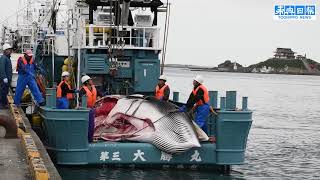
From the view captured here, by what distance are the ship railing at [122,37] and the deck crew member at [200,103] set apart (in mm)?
3509

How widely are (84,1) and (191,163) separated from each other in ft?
22.8

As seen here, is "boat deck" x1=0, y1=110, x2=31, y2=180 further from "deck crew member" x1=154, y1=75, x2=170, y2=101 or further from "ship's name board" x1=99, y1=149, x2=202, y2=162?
"deck crew member" x1=154, y1=75, x2=170, y2=101

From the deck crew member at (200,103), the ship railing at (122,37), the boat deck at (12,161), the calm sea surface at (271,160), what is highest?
the ship railing at (122,37)

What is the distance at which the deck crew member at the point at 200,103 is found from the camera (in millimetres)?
13492

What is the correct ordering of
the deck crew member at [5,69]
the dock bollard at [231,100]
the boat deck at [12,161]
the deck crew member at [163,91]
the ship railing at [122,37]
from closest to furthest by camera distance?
the boat deck at [12,161], the dock bollard at [231,100], the deck crew member at [163,91], the deck crew member at [5,69], the ship railing at [122,37]

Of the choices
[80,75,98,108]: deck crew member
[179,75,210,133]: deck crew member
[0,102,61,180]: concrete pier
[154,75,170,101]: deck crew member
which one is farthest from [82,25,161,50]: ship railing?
[0,102,61,180]: concrete pier

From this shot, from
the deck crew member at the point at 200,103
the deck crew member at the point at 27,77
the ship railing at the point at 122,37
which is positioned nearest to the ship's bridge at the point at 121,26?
the ship railing at the point at 122,37

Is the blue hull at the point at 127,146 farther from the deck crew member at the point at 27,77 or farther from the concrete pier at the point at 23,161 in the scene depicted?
the deck crew member at the point at 27,77

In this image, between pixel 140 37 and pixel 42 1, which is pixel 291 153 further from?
pixel 42 1

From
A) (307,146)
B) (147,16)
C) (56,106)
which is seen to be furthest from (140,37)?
(307,146)

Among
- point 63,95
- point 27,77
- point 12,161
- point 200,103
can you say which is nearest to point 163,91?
point 200,103

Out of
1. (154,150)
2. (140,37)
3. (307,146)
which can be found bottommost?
(307,146)

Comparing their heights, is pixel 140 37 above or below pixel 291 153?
above

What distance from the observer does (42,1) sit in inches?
1130
